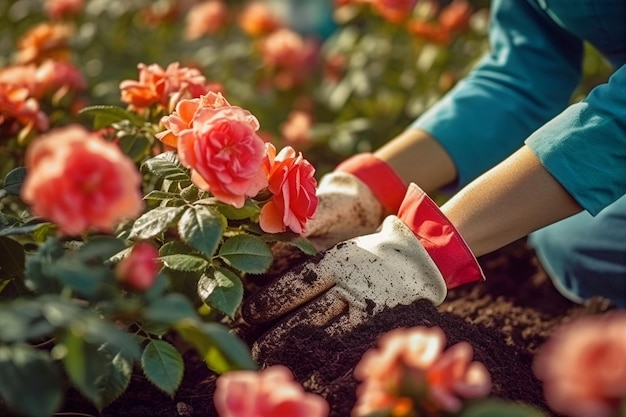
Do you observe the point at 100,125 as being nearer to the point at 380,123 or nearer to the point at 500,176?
the point at 500,176

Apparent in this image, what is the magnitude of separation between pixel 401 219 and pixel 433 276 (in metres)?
0.13

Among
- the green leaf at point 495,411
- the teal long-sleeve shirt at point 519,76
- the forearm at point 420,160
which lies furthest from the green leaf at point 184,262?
the teal long-sleeve shirt at point 519,76

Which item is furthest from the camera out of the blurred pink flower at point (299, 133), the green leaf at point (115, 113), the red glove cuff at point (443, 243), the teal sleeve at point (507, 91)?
the blurred pink flower at point (299, 133)

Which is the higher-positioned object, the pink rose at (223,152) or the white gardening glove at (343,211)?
the pink rose at (223,152)

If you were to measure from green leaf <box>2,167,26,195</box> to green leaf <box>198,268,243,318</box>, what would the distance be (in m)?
0.29

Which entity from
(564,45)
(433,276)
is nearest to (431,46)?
(564,45)

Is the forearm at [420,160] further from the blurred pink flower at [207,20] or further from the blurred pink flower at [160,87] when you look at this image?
the blurred pink flower at [207,20]

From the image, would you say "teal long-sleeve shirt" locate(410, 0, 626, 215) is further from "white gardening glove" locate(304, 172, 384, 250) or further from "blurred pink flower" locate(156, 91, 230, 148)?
"blurred pink flower" locate(156, 91, 230, 148)

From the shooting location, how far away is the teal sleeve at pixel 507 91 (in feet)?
6.01

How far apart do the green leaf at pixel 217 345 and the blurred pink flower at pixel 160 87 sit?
1.91 ft

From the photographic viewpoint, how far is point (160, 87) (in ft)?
5.13

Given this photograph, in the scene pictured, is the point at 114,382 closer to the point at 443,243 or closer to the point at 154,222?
the point at 154,222

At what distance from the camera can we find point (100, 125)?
5.42 feet

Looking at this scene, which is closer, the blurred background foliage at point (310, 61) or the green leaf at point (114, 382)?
the green leaf at point (114, 382)
